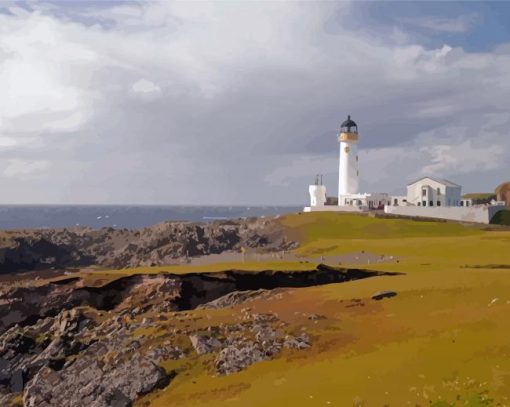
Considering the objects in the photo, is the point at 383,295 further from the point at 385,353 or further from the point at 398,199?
the point at 398,199

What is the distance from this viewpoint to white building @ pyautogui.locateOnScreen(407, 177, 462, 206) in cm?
11044

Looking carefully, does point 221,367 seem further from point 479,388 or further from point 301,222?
point 301,222

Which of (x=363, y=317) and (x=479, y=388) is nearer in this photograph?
(x=479, y=388)

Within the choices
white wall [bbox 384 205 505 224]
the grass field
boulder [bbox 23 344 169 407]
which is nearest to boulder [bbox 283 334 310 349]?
the grass field

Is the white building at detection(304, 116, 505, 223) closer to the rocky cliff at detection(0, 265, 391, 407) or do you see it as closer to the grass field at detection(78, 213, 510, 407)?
the grass field at detection(78, 213, 510, 407)

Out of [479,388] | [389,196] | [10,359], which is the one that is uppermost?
[389,196]

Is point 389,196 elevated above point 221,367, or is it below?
above

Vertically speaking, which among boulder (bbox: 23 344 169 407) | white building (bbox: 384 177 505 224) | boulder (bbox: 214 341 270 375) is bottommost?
boulder (bbox: 23 344 169 407)

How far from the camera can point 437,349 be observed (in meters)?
25.3

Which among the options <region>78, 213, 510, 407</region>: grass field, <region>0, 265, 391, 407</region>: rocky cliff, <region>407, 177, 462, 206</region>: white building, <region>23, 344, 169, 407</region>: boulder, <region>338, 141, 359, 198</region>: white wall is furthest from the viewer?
<region>338, 141, 359, 198</region>: white wall

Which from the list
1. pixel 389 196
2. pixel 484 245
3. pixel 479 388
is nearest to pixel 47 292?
pixel 479 388

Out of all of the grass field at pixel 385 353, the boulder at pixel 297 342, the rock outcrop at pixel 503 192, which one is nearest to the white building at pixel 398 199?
the rock outcrop at pixel 503 192

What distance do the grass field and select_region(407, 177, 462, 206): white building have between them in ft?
229

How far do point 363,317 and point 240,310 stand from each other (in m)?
7.23
